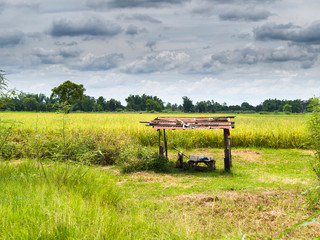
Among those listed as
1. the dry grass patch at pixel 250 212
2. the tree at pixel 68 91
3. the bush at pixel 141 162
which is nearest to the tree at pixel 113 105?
the tree at pixel 68 91

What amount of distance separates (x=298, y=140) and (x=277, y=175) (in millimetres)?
6937

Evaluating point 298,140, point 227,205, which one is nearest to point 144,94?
point 298,140

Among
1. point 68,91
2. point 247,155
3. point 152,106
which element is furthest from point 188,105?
point 247,155

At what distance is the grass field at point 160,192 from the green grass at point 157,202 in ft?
0.07

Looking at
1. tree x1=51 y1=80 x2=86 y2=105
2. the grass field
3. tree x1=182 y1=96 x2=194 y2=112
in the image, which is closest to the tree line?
tree x1=182 y1=96 x2=194 y2=112

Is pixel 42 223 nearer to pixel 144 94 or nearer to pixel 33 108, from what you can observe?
pixel 33 108

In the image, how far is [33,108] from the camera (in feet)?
286

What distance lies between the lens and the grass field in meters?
3.84

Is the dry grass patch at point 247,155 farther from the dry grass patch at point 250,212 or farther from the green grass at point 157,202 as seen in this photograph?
the dry grass patch at point 250,212

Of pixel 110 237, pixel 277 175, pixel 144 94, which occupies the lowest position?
pixel 277 175

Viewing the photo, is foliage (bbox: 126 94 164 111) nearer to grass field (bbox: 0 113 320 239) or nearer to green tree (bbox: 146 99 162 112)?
green tree (bbox: 146 99 162 112)

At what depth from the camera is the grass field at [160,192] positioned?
384 cm

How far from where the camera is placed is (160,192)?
345 inches

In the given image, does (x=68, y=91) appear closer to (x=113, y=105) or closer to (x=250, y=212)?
(x=113, y=105)
